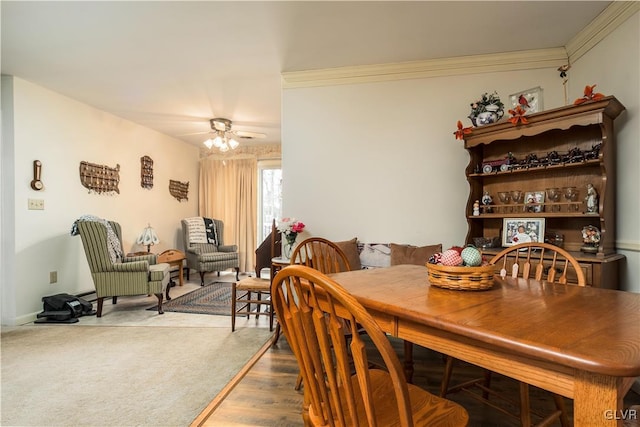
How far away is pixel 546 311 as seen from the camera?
35.3 inches

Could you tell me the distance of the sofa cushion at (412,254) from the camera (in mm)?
2709

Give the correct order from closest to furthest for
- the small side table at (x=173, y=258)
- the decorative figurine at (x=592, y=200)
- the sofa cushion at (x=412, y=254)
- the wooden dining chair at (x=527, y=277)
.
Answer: the wooden dining chair at (x=527, y=277), the decorative figurine at (x=592, y=200), the sofa cushion at (x=412, y=254), the small side table at (x=173, y=258)

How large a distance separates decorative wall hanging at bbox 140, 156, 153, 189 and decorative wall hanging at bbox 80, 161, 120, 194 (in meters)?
0.46

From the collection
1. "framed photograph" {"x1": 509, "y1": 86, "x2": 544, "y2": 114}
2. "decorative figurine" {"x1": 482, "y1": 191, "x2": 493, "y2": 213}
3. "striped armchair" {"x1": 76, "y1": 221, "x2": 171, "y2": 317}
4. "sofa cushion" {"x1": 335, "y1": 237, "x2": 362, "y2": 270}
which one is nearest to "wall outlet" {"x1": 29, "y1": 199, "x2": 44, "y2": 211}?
"striped armchair" {"x1": 76, "y1": 221, "x2": 171, "y2": 317}

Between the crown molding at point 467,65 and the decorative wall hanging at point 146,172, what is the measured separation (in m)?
2.92

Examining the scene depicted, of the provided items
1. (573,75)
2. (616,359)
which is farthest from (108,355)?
(573,75)

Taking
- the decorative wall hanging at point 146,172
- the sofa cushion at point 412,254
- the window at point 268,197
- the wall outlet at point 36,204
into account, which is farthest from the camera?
the window at point 268,197

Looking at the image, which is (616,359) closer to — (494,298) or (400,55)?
(494,298)

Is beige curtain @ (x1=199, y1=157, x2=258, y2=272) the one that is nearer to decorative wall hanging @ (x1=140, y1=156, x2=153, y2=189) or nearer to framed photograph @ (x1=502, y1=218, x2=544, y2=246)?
decorative wall hanging @ (x1=140, y1=156, x2=153, y2=189)

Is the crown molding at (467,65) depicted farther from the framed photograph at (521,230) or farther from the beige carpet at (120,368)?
the beige carpet at (120,368)

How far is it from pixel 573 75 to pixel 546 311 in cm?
275

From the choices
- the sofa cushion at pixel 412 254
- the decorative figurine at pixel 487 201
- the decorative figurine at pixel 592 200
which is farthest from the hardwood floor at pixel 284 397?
the decorative figurine at pixel 487 201

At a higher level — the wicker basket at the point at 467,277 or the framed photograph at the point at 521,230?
the framed photograph at the point at 521,230

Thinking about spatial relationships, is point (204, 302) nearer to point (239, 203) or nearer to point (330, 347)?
point (239, 203)
